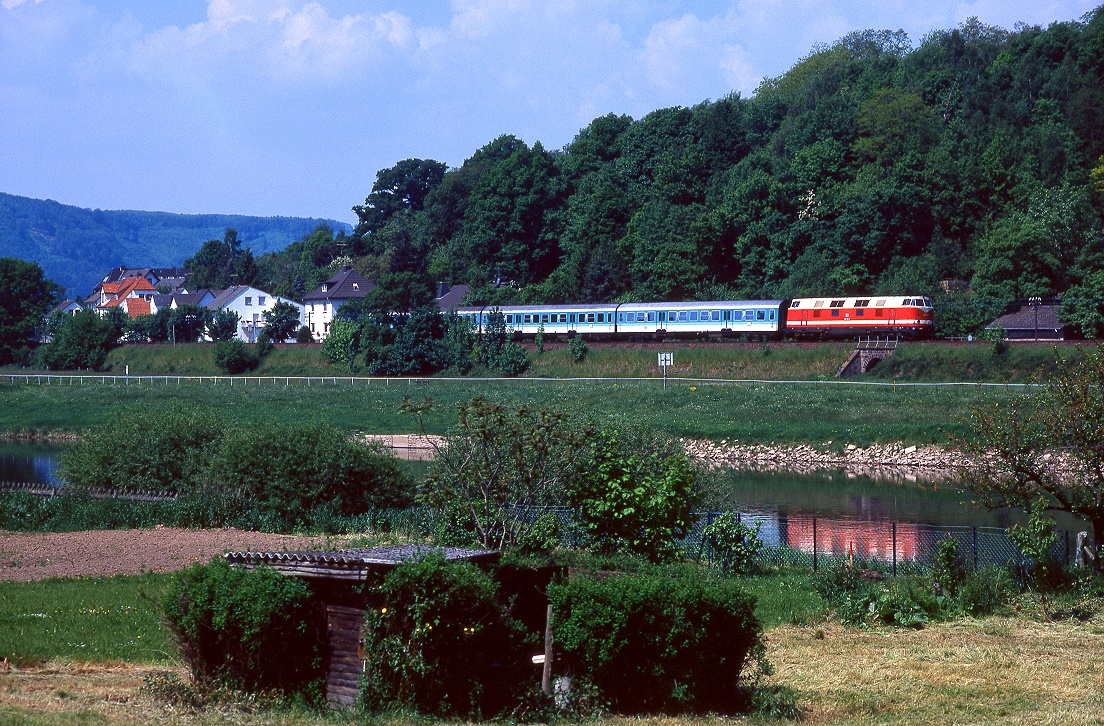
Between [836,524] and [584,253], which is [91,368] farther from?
[836,524]

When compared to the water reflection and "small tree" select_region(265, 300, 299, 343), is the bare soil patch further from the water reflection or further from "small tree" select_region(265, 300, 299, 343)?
"small tree" select_region(265, 300, 299, 343)

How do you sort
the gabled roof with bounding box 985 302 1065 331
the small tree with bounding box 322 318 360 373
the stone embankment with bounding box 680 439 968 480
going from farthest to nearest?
the small tree with bounding box 322 318 360 373, the gabled roof with bounding box 985 302 1065 331, the stone embankment with bounding box 680 439 968 480

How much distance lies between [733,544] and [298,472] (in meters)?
11.5

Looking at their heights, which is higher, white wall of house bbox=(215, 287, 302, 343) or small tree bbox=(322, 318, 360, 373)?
white wall of house bbox=(215, 287, 302, 343)

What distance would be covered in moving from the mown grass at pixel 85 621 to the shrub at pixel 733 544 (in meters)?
9.99

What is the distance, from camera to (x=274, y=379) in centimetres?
7519

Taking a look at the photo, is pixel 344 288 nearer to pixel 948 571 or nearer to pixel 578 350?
pixel 578 350

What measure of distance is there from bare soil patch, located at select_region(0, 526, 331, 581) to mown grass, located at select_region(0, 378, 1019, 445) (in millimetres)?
14257

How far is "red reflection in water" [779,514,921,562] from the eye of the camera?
24.4m

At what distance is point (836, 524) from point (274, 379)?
53.9 meters

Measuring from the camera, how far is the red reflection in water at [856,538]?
24.4 meters

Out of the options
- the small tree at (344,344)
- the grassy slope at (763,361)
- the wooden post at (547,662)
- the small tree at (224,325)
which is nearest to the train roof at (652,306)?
the grassy slope at (763,361)

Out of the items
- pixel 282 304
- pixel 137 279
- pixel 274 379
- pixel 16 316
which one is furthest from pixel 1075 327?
pixel 137 279

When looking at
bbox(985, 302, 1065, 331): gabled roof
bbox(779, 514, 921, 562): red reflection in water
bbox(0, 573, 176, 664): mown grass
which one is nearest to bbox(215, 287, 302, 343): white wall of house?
bbox(985, 302, 1065, 331): gabled roof
